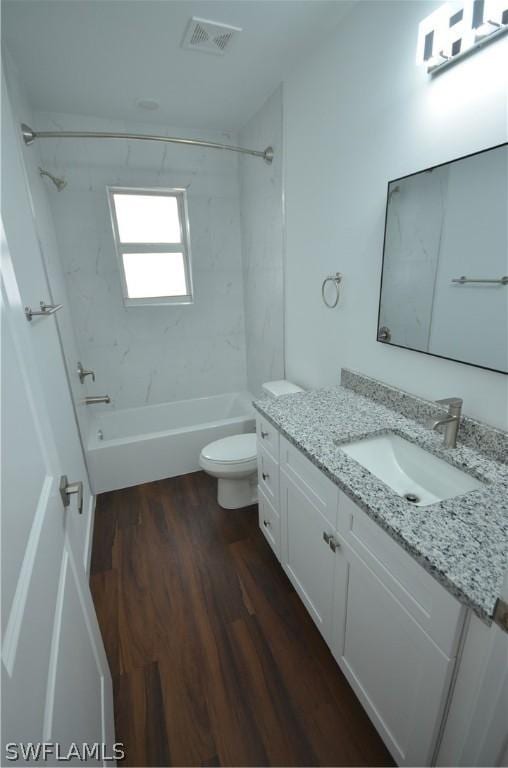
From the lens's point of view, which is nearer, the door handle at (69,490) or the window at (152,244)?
the door handle at (69,490)

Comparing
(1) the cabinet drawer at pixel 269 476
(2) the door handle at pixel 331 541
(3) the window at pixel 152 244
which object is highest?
(3) the window at pixel 152 244

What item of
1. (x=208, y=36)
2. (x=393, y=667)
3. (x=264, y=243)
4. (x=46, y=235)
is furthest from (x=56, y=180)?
(x=393, y=667)

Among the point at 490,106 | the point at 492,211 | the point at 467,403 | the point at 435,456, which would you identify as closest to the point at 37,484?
the point at 435,456

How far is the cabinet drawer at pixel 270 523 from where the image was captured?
172 centimetres

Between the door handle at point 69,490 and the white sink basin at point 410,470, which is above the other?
the door handle at point 69,490

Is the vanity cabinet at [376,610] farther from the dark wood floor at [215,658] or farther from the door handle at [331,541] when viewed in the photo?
the dark wood floor at [215,658]

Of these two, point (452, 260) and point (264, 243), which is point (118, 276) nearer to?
point (264, 243)

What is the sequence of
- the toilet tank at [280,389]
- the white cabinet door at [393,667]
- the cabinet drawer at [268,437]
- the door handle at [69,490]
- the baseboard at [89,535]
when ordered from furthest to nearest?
the toilet tank at [280,389] < the baseboard at [89,535] < the cabinet drawer at [268,437] < the door handle at [69,490] < the white cabinet door at [393,667]

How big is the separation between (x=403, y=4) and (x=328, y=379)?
61.1 inches

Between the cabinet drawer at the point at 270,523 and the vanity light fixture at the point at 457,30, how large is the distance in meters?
1.85

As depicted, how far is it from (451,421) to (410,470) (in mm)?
245

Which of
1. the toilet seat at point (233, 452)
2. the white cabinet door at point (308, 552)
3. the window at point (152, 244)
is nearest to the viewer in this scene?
the white cabinet door at point (308, 552)

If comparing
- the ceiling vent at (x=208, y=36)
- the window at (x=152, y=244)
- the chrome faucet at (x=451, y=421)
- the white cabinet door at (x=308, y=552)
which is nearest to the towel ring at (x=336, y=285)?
the chrome faucet at (x=451, y=421)

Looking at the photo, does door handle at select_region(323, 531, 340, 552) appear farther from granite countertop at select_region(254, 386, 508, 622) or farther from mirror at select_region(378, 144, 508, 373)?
mirror at select_region(378, 144, 508, 373)
